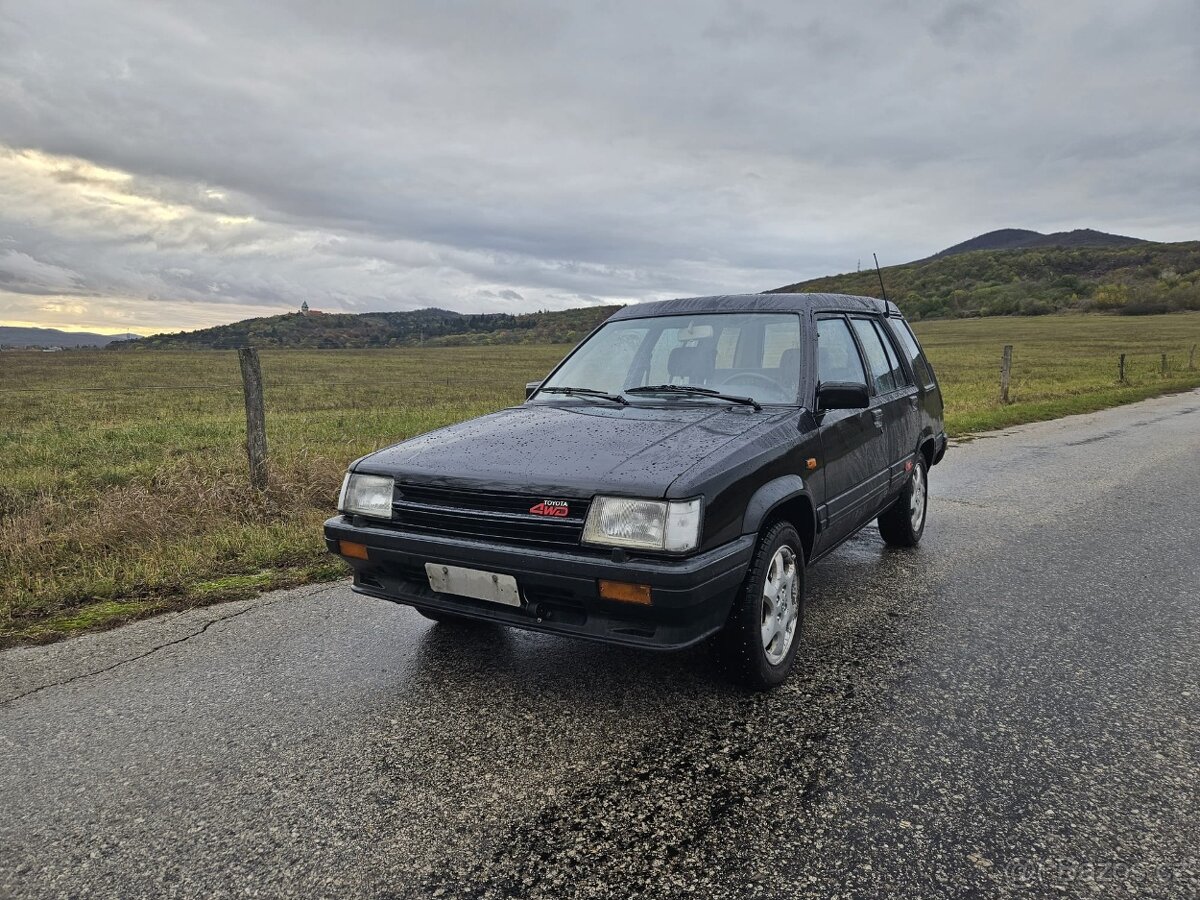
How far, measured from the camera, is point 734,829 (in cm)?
221

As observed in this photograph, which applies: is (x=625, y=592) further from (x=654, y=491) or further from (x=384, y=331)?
(x=384, y=331)

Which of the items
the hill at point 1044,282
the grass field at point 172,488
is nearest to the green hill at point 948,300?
the hill at point 1044,282

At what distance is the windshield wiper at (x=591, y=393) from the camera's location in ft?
12.2

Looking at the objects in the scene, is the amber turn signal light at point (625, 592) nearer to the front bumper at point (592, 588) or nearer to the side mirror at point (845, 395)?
the front bumper at point (592, 588)

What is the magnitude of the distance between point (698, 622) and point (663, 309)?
7.22ft

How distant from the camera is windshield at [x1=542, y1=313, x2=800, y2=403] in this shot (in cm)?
369

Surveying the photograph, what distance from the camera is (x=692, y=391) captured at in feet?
12.0

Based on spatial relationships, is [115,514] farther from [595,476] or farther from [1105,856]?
[1105,856]

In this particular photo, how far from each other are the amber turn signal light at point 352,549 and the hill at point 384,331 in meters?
94.2

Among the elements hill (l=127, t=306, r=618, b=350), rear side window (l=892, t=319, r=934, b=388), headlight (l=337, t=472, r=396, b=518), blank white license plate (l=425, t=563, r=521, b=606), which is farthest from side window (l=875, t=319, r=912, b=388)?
hill (l=127, t=306, r=618, b=350)

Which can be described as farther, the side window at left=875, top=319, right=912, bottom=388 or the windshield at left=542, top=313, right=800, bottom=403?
the side window at left=875, top=319, right=912, bottom=388

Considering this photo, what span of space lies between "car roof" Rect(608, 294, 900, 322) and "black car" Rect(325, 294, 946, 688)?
2 cm

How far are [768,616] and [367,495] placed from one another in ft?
5.74

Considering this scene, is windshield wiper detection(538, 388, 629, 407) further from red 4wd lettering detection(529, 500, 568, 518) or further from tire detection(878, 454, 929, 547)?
tire detection(878, 454, 929, 547)
